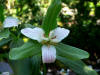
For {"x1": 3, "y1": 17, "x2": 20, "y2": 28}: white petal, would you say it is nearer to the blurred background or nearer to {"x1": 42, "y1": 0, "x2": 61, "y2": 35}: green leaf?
{"x1": 42, "y1": 0, "x2": 61, "y2": 35}: green leaf

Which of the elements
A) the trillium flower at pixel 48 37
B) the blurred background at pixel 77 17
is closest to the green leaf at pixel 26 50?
the trillium flower at pixel 48 37

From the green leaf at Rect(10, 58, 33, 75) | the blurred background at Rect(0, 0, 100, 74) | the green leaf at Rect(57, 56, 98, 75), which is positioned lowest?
the blurred background at Rect(0, 0, 100, 74)

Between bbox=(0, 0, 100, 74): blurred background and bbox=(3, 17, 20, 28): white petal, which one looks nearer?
bbox=(3, 17, 20, 28): white petal

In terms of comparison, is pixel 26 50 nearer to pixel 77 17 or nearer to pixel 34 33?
pixel 34 33

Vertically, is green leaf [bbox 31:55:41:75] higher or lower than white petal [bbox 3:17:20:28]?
lower

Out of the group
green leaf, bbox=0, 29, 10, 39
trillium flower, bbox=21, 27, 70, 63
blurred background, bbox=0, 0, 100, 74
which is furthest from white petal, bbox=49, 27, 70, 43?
blurred background, bbox=0, 0, 100, 74

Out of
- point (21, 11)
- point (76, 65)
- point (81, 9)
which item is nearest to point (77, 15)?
point (81, 9)

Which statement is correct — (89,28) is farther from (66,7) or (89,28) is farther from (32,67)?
(32,67)
